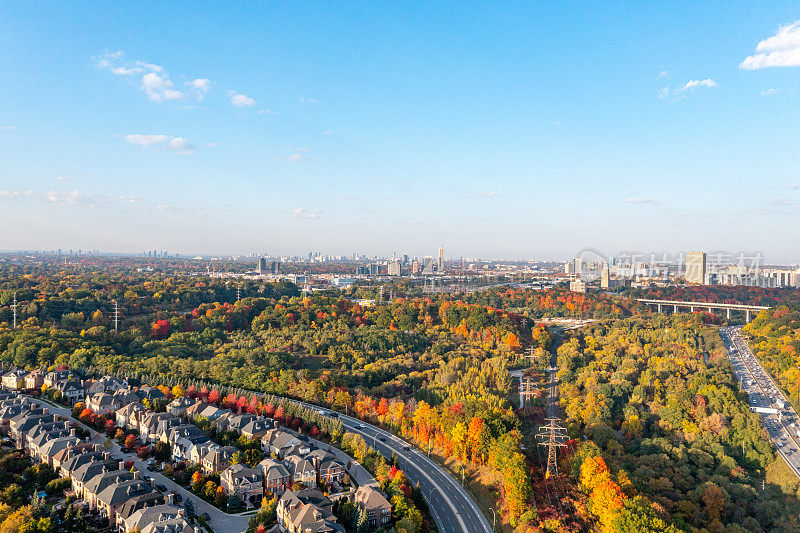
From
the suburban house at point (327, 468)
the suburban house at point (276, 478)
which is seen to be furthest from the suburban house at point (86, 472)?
the suburban house at point (327, 468)

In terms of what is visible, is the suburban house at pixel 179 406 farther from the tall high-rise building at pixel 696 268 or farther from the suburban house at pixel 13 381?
the tall high-rise building at pixel 696 268

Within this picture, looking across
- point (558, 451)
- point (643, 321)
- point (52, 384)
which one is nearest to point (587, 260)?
point (643, 321)

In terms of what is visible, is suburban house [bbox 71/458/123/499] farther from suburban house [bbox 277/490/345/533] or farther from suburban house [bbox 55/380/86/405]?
suburban house [bbox 55/380/86/405]

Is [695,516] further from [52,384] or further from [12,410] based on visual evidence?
[52,384]

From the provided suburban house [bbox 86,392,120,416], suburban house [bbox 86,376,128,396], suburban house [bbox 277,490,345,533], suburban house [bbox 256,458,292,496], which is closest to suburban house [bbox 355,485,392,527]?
suburban house [bbox 277,490,345,533]

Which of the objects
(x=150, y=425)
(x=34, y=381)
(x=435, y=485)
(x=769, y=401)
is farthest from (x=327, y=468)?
(x=769, y=401)
